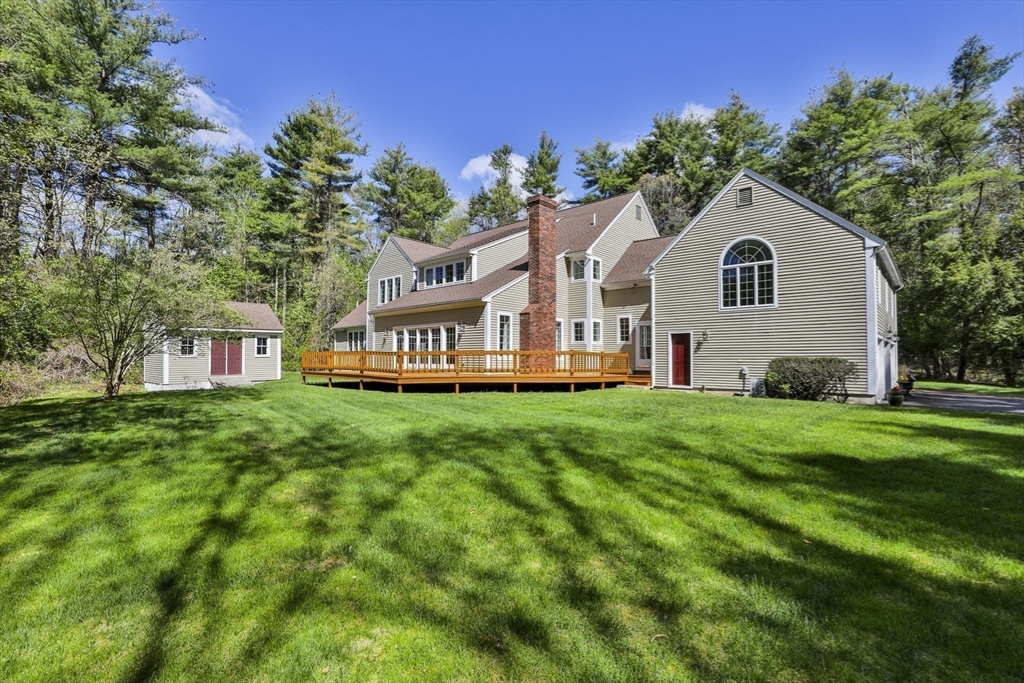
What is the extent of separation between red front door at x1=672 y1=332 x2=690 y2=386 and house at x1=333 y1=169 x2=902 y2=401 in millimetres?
48

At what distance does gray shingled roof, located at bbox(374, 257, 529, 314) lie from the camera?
17125 mm

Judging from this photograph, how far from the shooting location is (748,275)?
13.8 metres

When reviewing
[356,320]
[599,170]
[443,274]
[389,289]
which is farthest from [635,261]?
[599,170]

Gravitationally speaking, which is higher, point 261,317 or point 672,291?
→ point 672,291

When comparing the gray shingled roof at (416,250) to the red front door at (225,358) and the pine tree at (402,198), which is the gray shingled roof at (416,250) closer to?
the red front door at (225,358)

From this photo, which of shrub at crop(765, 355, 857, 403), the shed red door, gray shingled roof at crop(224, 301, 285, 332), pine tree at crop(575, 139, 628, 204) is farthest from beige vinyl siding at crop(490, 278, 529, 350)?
pine tree at crop(575, 139, 628, 204)

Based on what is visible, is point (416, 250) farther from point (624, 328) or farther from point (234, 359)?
point (624, 328)

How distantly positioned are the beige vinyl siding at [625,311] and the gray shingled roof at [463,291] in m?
4.18

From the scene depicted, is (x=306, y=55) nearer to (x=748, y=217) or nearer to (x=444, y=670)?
(x=748, y=217)

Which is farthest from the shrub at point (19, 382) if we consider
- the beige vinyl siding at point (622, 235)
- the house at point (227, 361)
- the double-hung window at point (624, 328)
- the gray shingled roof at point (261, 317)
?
the double-hung window at point (624, 328)

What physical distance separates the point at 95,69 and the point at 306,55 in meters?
11.3

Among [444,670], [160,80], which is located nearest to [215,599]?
[444,670]

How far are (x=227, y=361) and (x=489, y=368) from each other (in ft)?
48.1

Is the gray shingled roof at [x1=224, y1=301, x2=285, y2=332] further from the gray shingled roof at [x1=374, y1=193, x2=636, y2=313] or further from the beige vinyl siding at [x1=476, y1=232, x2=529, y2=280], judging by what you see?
the beige vinyl siding at [x1=476, y1=232, x2=529, y2=280]
